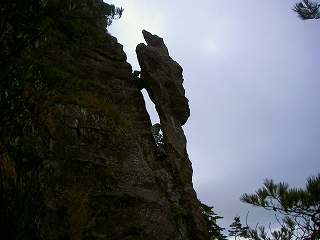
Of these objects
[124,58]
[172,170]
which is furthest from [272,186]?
[124,58]

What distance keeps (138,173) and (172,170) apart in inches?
98.3

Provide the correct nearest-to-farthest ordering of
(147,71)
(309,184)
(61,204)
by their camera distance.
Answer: (309,184) < (61,204) < (147,71)

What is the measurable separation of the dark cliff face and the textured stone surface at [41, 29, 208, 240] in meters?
0.02

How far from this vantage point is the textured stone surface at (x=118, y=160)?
314 inches

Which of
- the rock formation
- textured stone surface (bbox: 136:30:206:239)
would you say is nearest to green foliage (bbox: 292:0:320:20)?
the rock formation

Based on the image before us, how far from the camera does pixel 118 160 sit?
392 inches

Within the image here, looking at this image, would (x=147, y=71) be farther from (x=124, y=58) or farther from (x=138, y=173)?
(x=138, y=173)

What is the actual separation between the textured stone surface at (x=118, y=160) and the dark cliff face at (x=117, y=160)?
0.02 m

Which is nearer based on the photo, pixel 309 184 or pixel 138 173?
pixel 309 184

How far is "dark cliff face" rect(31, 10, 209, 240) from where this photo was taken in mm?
7809

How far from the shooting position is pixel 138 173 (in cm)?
1006

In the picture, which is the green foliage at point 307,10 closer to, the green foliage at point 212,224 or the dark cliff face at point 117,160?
the dark cliff face at point 117,160

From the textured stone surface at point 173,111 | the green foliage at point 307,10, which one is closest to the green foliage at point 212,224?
the textured stone surface at point 173,111

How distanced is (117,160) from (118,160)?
0.04 metres
